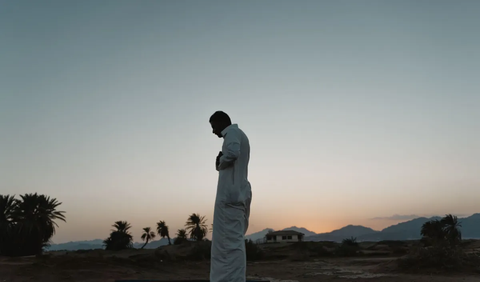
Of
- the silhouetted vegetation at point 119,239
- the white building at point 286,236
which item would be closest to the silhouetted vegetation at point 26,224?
the silhouetted vegetation at point 119,239

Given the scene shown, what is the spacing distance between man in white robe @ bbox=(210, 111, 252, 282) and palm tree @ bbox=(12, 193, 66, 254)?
34157 mm

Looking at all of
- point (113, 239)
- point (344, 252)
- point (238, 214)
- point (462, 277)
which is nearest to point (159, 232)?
point (113, 239)

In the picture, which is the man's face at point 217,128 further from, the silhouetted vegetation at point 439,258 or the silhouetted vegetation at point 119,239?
the silhouetted vegetation at point 119,239

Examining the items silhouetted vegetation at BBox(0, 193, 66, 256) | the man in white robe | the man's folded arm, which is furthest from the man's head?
silhouetted vegetation at BBox(0, 193, 66, 256)

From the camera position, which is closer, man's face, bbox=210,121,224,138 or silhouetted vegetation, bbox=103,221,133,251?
man's face, bbox=210,121,224,138

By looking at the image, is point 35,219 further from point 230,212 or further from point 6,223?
point 230,212

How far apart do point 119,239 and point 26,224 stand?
34263 millimetres

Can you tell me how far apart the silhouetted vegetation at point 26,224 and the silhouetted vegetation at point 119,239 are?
88.4 feet

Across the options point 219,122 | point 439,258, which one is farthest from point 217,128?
point 439,258

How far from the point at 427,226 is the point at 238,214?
52267mm

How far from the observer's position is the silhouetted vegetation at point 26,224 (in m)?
32.2

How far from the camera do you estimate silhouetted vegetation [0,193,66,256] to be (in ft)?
106

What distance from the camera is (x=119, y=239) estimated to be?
217 ft

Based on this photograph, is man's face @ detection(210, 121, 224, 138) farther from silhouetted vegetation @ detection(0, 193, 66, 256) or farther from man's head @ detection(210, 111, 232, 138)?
silhouetted vegetation @ detection(0, 193, 66, 256)
